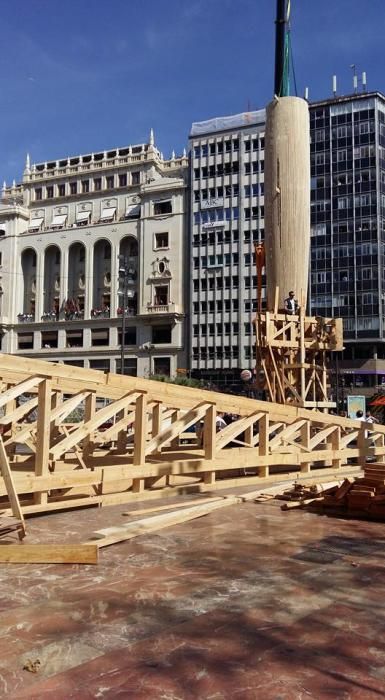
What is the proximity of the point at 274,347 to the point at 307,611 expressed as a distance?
8.57 m

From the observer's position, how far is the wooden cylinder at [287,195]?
12523 millimetres

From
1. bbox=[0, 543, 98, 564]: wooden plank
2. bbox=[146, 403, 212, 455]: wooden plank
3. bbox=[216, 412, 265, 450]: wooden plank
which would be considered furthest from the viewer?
bbox=[216, 412, 265, 450]: wooden plank

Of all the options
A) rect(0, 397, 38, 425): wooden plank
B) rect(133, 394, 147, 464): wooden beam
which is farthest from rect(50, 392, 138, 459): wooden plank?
rect(0, 397, 38, 425): wooden plank

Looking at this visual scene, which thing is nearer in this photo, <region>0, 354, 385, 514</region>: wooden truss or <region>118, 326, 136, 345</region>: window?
<region>0, 354, 385, 514</region>: wooden truss

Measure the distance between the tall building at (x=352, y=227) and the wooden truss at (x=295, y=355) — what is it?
46283 mm

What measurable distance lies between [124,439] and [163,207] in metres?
58.5

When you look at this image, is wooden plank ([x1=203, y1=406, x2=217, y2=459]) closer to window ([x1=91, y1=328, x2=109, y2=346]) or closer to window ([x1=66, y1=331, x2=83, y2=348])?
window ([x1=91, y1=328, x2=109, y2=346])

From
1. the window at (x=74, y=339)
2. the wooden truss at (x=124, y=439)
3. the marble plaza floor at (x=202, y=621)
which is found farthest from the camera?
the window at (x=74, y=339)

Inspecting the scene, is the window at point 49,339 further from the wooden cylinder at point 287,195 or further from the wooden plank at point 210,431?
the wooden plank at point 210,431

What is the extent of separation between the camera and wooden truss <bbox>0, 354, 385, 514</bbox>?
866 centimetres

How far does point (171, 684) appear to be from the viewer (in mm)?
3564

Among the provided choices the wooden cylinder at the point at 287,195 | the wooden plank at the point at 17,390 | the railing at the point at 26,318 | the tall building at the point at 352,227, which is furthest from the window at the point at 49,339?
the wooden plank at the point at 17,390

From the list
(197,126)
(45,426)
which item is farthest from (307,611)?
(197,126)

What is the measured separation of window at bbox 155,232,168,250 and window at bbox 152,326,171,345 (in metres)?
9.63
